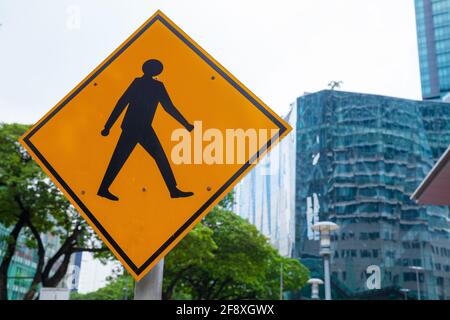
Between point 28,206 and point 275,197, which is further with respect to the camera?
point 275,197

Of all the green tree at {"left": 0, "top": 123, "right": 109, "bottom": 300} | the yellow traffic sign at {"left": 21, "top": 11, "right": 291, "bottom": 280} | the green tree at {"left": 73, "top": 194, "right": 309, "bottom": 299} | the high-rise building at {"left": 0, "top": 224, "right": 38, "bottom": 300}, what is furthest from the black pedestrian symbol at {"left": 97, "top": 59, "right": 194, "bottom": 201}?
the high-rise building at {"left": 0, "top": 224, "right": 38, "bottom": 300}

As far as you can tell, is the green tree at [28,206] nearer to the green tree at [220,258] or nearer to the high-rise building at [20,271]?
the green tree at [220,258]

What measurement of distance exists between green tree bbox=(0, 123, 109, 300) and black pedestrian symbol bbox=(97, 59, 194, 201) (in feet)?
48.4

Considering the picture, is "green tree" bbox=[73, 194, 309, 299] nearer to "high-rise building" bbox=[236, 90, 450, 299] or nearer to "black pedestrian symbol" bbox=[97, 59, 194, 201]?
"black pedestrian symbol" bbox=[97, 59, 194, 201]

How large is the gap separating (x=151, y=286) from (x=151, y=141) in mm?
652

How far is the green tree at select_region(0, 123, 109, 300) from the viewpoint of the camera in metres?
15.8

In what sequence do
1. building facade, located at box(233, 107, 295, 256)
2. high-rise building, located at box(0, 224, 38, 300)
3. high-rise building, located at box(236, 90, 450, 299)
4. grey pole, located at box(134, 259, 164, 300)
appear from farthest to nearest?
building facade, located at box(233, 107, 295, 256) → high-rise building, located at box(236, 90, 450, 299) → high-rise building, located at box(0, 224, 38, 300) → grey pole, located at box(134, 259, 164, 300)

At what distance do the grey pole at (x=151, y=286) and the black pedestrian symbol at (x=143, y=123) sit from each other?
33 cm

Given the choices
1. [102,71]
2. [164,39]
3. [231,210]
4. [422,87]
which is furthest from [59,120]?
[422,87]

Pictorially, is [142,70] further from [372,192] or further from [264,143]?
[372,192]

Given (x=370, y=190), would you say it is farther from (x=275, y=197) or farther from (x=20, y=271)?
(x=20, y=271)

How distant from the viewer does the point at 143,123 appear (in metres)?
2.18

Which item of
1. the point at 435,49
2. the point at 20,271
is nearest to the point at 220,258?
the point at 20,271

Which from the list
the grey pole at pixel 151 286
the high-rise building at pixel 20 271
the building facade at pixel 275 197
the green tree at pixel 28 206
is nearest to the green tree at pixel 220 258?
the green tree at pixel 28 206
